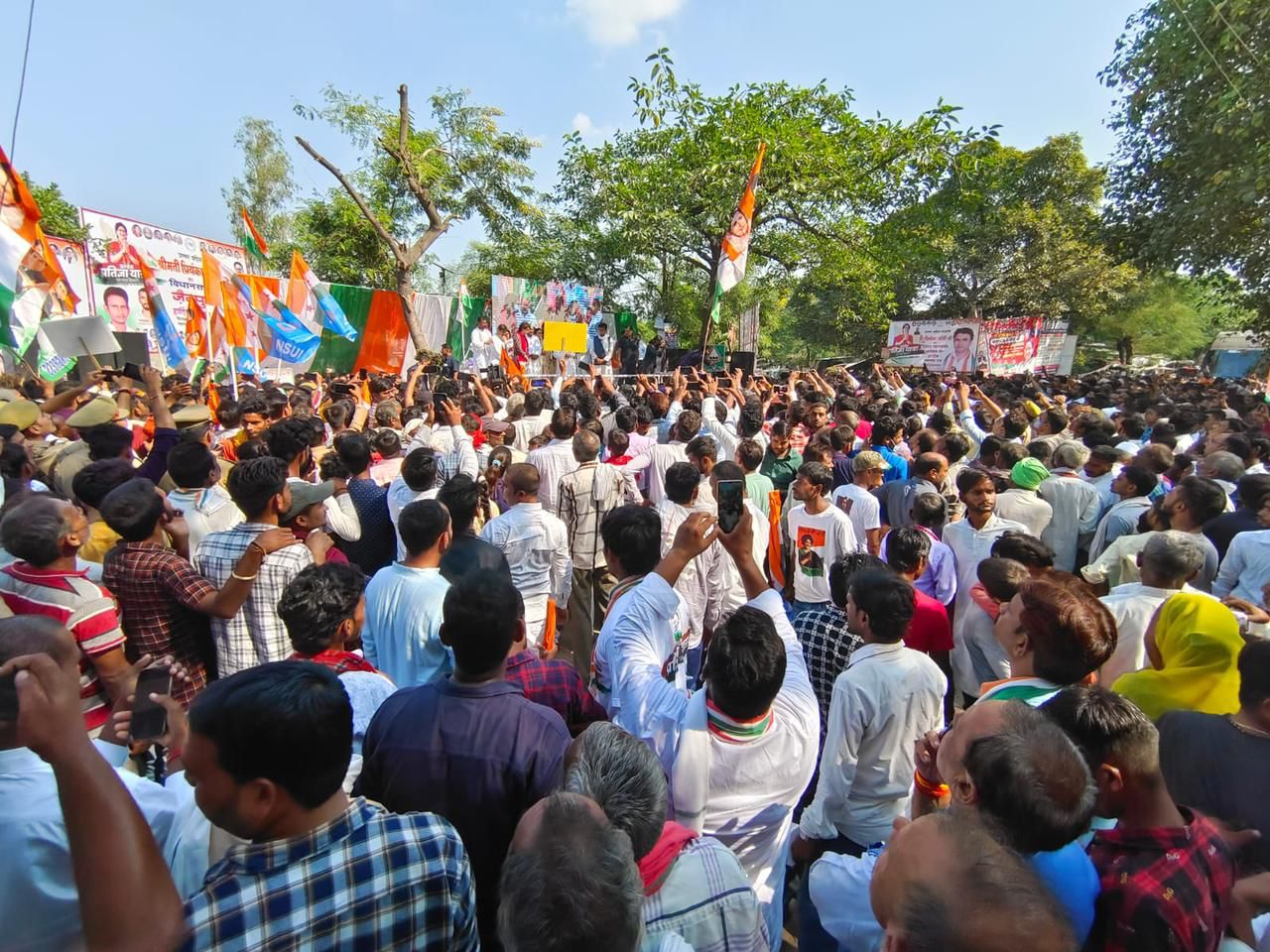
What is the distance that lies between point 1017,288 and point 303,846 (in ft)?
103

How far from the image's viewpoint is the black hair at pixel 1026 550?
319 cm

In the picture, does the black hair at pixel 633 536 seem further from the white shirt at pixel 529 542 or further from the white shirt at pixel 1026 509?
the white shirt at pixel 1026 509

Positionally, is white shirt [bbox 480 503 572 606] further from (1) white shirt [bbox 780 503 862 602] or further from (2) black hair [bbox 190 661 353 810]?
(2) black hair [bbox 190 661 353 810]

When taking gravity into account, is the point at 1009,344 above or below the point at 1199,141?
below

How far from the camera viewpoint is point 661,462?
5.70 metres

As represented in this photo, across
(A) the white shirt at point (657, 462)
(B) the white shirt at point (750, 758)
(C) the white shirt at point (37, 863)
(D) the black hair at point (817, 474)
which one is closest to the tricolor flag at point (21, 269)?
(A) the white shirt at point (657, 462)

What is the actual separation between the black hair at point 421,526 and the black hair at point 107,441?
9.05 ft

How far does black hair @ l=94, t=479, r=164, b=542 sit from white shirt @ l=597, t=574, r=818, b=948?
6.81 feet

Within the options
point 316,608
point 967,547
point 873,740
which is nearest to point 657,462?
point 967,547

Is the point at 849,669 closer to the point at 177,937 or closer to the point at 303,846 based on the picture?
the point at 303,846

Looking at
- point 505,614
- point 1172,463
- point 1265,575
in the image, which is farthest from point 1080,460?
point 505,614

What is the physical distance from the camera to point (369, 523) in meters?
4.52

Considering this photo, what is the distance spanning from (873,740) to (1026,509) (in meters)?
2.96

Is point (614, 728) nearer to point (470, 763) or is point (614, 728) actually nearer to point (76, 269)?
point (470, 763)
